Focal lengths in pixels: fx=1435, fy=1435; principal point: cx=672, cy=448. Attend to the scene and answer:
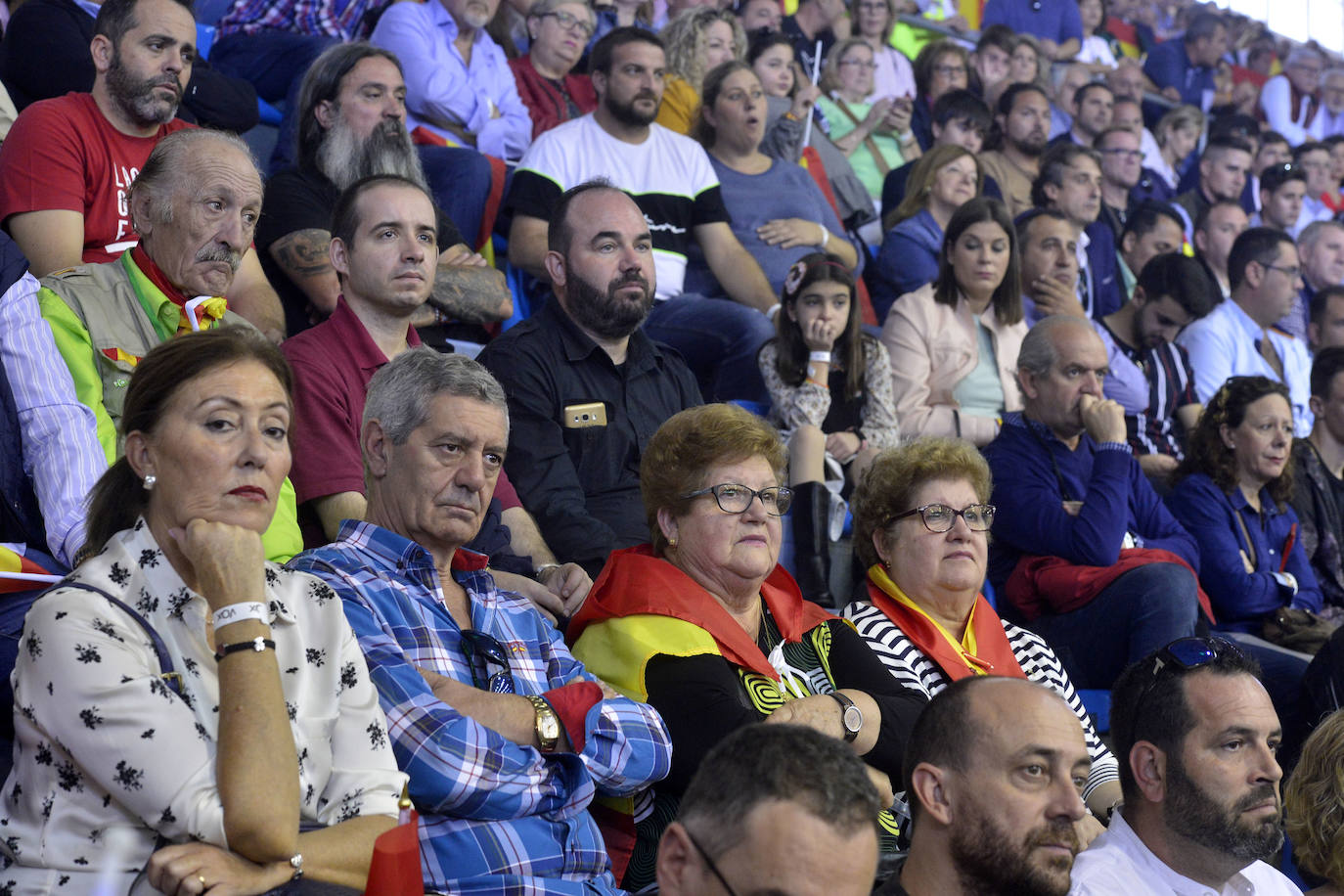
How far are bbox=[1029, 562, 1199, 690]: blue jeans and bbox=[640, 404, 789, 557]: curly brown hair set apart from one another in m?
1.37

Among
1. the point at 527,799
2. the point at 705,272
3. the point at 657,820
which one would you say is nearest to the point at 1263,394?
the point at 705,272

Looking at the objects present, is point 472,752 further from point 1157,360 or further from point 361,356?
point 1157,360

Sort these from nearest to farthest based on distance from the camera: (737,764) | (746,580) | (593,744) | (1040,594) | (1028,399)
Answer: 1. (737,764)
2. (593,744)
3. (746,580)
4. (1040,594)
5. (1028,399)

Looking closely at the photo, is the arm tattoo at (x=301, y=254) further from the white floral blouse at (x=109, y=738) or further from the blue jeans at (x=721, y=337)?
the white floral blouse at (x=109, y=738)

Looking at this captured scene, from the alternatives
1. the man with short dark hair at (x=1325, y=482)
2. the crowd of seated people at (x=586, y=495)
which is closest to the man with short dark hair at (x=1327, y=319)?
the crowd of seated people at (x=586, y=495)

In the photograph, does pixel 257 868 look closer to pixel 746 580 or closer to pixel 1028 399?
pixel 746 580

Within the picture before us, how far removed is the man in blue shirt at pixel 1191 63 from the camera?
11117 millimetres

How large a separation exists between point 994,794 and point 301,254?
2.38 metres

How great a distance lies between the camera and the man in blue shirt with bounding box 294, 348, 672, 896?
2.05 meters

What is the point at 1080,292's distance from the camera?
6480 mm

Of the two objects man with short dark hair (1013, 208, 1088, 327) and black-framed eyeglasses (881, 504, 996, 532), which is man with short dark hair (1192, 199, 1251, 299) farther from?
black-framed eyeglasses (881, 504, 996, 532)

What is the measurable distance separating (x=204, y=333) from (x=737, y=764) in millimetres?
985

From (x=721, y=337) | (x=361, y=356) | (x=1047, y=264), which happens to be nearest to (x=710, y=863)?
(x=361, y=356)

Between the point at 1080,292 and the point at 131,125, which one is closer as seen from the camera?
the point at 131,125
